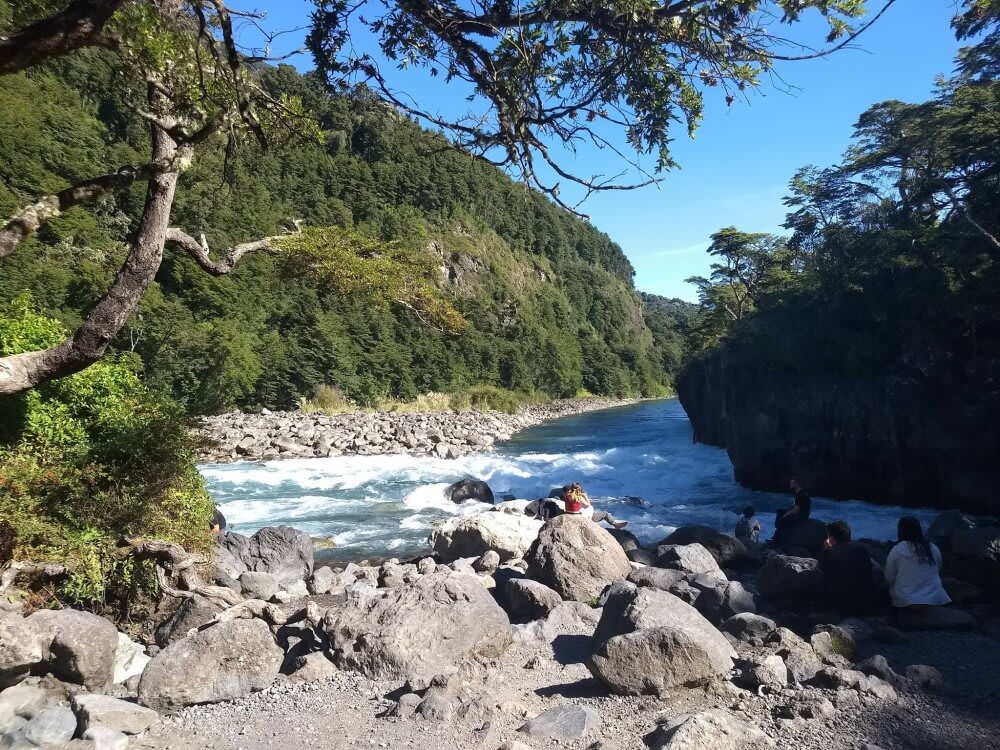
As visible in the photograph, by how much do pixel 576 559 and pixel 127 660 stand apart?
411cm

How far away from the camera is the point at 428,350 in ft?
144

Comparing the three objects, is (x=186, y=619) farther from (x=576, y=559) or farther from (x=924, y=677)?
(x=924, y=677)

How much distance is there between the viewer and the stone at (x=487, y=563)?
7.96 m

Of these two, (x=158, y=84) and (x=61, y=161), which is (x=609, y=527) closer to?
(x=158, y=84)

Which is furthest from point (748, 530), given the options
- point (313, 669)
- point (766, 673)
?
point (313, 669)

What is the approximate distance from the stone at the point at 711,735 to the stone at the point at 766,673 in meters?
0.70

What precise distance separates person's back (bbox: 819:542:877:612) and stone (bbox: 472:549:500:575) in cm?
372

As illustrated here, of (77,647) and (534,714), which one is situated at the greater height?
(77,647)

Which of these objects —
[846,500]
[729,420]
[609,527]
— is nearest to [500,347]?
[729,420]

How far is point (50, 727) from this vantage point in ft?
12.2

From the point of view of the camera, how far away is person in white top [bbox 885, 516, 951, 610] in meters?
6.08

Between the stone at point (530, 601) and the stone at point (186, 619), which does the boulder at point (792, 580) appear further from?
the stone at point (186, 619)

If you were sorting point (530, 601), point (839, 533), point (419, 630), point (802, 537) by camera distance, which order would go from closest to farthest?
point (419, 630) → point (530, 601) → point (839, 533) → point (802, 537)

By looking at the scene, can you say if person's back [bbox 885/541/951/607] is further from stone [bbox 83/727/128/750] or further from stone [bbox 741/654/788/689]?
stone [bbox 83/727/128/750]
